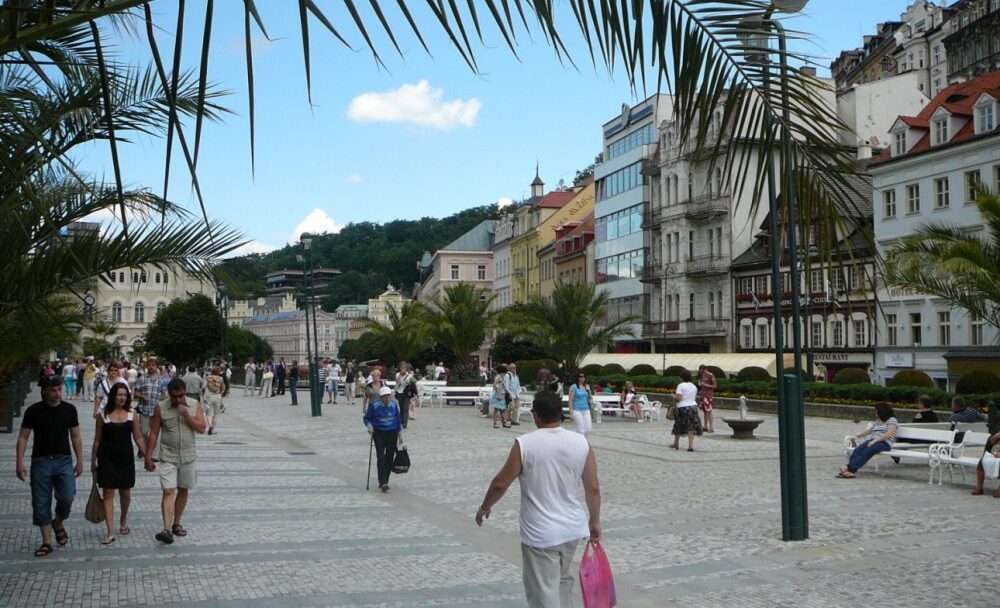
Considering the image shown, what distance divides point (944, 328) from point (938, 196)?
585 cm

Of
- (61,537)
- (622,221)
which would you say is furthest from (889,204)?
(61,537)

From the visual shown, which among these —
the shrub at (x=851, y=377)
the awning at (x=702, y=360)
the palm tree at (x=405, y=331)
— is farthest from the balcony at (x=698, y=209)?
the palm tree at (x=405, y=331)

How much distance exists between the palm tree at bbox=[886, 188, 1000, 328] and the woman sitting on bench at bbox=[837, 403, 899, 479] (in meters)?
2.60

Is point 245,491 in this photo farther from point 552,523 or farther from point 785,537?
point 552,523

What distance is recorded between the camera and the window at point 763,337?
5838 centimetres

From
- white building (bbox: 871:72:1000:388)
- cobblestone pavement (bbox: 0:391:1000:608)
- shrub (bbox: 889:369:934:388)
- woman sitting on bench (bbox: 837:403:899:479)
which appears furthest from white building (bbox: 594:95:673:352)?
cobblestone pavement (bbox: 0:391:1000:608)

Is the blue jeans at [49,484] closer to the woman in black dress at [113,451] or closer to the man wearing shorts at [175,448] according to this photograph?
the woman in black dress at [113,451]

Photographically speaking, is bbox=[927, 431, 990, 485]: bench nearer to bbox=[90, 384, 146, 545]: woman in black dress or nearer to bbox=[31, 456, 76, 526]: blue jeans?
bbox=[90, 384, 146, 545]: woman in black dress

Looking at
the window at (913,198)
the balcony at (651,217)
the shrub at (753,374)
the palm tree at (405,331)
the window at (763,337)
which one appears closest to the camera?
the window at (913,198)

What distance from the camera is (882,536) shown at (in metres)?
10.9

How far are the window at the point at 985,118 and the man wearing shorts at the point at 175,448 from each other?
3905cm

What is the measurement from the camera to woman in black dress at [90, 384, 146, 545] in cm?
1048

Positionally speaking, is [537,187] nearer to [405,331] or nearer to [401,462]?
[405,331]

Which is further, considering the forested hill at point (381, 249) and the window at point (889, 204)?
the forested hill at point (381, 249)
